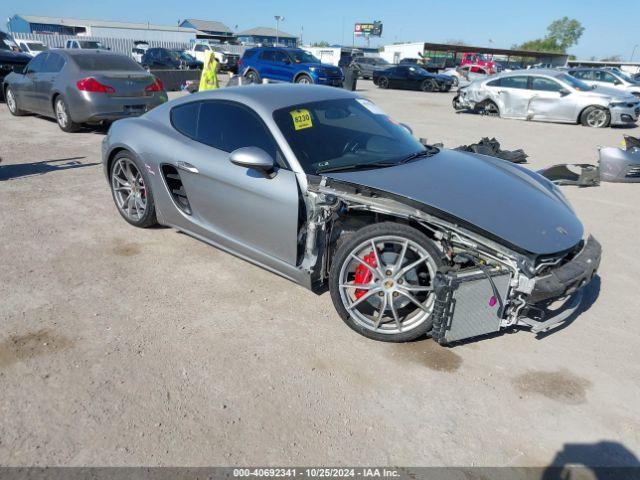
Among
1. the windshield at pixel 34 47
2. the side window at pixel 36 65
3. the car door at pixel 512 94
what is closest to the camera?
the side window at pixel 36 65

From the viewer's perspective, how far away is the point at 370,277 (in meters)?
3.26

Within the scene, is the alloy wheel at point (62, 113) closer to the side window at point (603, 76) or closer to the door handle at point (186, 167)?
the door handle at point (186, 167)

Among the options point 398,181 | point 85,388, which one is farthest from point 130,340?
point 398,181

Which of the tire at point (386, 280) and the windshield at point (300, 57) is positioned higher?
the windshield at point (300, 57)

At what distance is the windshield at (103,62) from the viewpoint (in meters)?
9.26

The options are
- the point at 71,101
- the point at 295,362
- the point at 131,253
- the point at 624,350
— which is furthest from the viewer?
the point at 71,101

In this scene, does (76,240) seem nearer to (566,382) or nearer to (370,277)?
(370,277)

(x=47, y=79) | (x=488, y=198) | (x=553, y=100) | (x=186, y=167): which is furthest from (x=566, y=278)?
(x=553, y=100)

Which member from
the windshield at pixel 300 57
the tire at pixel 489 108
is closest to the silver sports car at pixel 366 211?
the tire at pixel 489 108

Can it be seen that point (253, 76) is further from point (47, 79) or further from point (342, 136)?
point (342, 136)

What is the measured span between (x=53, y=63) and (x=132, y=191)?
6.70 metres

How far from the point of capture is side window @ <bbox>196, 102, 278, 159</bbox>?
3.72 metres

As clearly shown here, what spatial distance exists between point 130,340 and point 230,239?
3.60 feet

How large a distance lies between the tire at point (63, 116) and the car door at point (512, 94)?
11287 millimetres
